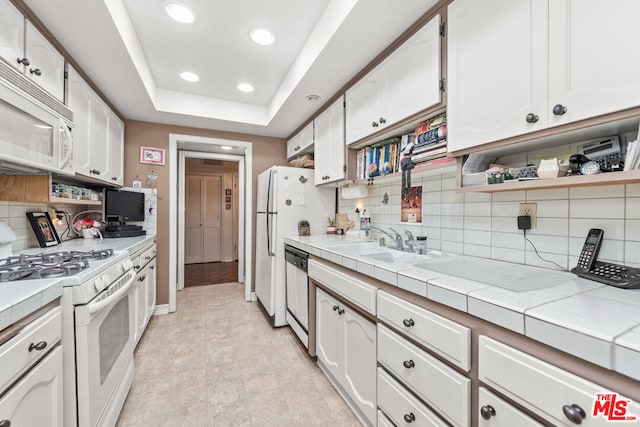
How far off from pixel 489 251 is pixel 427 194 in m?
0.55

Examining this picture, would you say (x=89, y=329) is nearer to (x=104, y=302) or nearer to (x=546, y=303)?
(x=104, y=302)

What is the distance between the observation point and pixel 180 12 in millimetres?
1690

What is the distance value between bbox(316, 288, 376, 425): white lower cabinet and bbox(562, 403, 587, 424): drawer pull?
2.57 feet

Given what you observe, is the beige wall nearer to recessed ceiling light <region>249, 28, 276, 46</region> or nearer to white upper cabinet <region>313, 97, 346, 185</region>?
white upper cabinet <region>313, 97, 346, 185</region>

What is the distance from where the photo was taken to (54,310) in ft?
3.37

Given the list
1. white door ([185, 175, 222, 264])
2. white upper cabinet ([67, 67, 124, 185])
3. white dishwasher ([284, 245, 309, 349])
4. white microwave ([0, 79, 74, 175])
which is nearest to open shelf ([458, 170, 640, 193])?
white dishwasher ([284, 245, 309, 349])

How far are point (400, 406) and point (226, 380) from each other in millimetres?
1285

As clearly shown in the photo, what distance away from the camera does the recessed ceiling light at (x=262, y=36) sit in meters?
1.88

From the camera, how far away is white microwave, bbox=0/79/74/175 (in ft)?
3.80

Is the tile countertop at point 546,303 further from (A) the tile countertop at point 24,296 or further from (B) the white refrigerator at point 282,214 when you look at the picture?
(B) the white refrigerator at point 282,214

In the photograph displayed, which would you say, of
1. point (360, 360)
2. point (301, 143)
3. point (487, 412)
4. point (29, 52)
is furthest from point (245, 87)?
point (487, 412)

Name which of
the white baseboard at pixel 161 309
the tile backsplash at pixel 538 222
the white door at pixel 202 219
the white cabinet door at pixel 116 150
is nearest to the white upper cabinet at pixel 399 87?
the tile backsplash at pixel 538 222

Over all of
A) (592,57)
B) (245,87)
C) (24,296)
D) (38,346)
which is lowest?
(38,346)

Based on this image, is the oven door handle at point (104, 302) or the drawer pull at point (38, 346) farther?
the oven door handle at point (104, 302)
